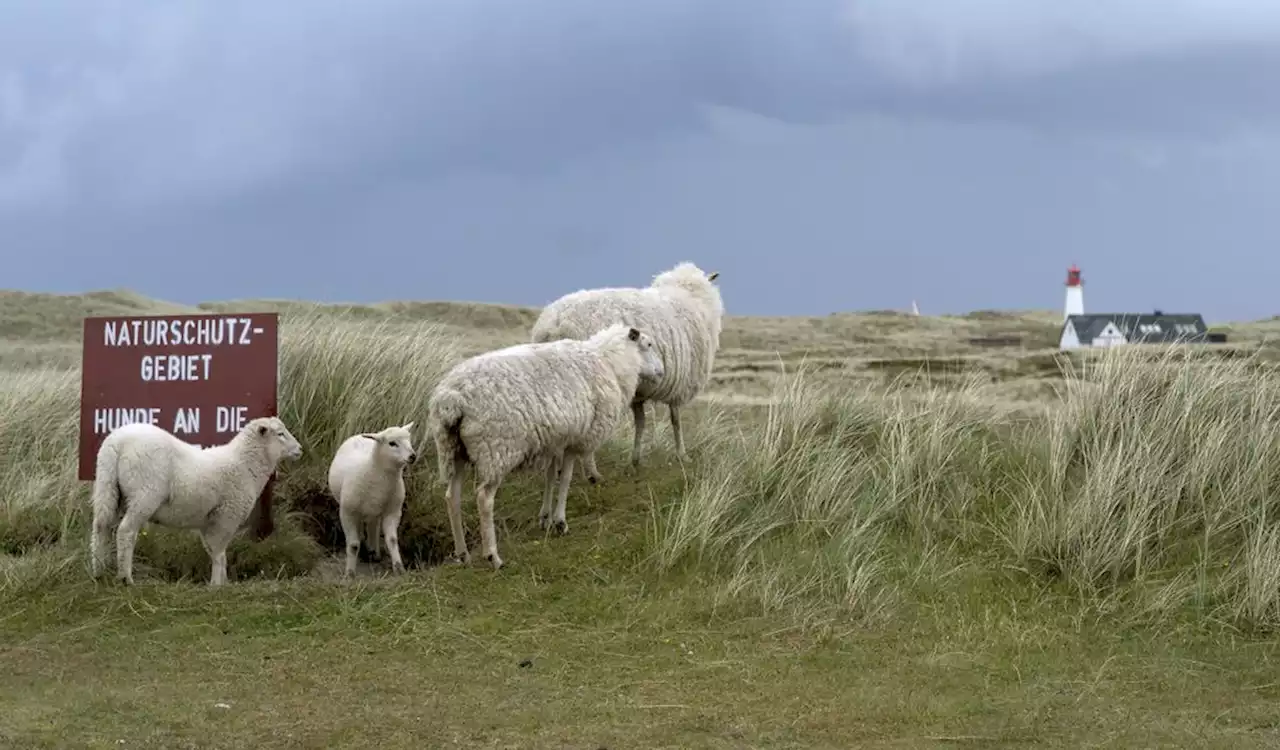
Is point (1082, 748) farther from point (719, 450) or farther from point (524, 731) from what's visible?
point (719, 450)

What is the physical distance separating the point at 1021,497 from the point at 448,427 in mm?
4661

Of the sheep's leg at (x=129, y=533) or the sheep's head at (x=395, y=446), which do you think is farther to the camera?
the sheep's head at (x=395, y=446)

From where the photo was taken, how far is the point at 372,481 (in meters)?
8.99

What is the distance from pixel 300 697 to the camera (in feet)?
22.9

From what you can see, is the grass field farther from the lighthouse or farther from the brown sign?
the lighthouse

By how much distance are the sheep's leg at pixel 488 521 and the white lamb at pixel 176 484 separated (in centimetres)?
152

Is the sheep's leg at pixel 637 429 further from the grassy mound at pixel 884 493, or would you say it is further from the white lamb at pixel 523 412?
the white lamb at pixel 523 412

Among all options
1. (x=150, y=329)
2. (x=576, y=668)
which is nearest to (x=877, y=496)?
(x=576, y=668)

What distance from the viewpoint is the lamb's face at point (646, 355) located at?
10.3 meters

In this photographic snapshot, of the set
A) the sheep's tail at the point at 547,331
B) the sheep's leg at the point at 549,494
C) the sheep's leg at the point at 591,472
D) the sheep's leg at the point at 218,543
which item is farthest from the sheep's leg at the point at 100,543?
the sheep's leg at the point at 591,472

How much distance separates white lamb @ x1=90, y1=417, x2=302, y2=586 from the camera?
28.1 feet

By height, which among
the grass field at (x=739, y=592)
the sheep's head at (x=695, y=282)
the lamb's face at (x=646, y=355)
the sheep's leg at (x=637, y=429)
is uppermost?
the sheep's head at (x=695, y=282)

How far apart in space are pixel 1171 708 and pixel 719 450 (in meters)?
5.35

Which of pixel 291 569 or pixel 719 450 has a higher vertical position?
pixel 719 450
